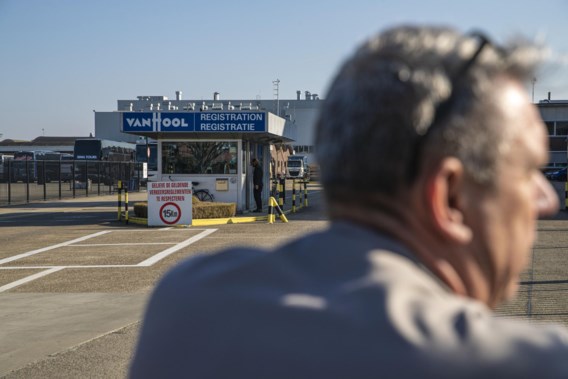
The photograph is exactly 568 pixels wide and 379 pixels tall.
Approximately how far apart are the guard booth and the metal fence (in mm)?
12913

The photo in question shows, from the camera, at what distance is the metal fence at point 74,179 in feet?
119

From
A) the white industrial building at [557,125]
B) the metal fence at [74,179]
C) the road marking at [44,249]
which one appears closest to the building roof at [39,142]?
the metal fence at [74,179]

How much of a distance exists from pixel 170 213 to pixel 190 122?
4.35 m

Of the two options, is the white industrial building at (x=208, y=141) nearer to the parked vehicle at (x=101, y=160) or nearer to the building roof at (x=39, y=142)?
the parked vehicle at (x=101, y=160)

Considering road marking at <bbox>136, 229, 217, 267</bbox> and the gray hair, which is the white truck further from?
the gray hair

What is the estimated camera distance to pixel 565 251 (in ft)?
43.9

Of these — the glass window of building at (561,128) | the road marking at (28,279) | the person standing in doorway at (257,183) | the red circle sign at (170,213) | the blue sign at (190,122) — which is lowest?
the road marking at (28,279)

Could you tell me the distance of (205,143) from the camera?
2339 cm

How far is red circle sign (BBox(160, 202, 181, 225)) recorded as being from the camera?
1936 centimetres

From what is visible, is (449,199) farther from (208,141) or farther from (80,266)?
(208,141)

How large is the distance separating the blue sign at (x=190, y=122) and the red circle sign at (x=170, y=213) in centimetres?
393

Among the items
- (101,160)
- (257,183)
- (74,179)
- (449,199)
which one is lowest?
(74,179)

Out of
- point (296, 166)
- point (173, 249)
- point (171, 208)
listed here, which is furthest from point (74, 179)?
point (296, 166)

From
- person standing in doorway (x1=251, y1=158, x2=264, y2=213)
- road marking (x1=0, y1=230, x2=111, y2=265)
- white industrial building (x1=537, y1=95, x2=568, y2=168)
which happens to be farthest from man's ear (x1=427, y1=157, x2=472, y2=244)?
white industrial building (x1=537, y1=95, x2=568, y2=168)
